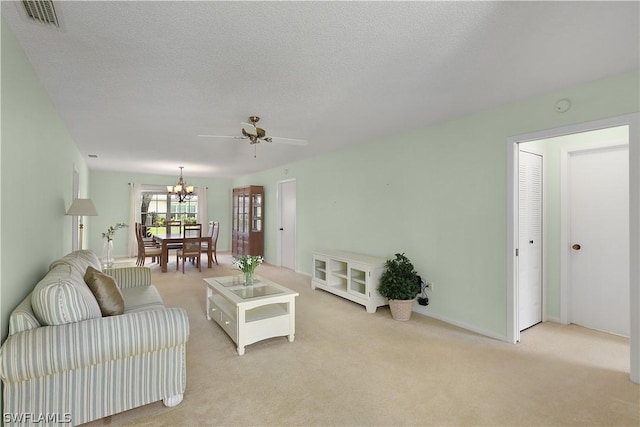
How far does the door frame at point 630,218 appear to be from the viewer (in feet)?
7.61

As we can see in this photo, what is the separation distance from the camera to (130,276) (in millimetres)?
3559

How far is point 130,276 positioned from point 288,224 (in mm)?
3791

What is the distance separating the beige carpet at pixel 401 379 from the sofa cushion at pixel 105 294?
0.68m

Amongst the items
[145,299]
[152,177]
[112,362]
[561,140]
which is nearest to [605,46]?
[561,140]

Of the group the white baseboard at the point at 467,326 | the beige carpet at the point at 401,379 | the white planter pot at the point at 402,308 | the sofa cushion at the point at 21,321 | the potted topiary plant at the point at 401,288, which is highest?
the sofa cushion at the point at 21,321

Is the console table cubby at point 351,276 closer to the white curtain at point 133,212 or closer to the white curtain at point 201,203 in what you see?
the white curtain at point 201,203

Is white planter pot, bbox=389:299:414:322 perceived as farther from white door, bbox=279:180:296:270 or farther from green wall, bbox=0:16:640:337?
white door, bbox=279:180:296:270

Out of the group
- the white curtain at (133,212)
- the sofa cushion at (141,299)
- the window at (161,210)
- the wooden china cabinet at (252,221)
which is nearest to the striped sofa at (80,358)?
the sofa cushion at (141,299)

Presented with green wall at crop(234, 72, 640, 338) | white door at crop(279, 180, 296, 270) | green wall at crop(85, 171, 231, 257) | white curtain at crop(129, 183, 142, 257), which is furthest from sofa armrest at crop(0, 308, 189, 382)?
white curtain at crop(129, 183, 142, 257)

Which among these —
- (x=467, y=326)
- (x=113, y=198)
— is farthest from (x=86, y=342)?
(x=113, y=198)

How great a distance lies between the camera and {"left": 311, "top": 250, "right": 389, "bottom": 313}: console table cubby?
156 inches

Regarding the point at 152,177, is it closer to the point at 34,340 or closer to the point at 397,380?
the point at 34,340

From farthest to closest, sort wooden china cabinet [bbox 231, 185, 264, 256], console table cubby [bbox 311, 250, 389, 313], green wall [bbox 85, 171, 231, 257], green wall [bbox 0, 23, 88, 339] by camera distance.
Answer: green wall [bbox 85, 171, 231, 257] → wooden china cabinet [bbox 231, 185, 264, 256] → console table cubby [bbox 311, 250, 389, 313] → green wall [bbox 0, 23, 88, 339]

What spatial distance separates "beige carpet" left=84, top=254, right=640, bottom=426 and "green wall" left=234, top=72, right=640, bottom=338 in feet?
1.47
